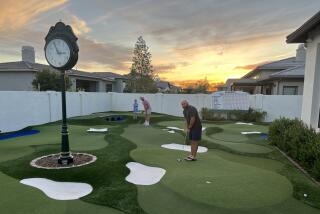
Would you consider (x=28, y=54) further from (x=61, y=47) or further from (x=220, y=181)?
(x=220, y=181)

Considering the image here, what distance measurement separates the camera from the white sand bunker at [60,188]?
3842 mm

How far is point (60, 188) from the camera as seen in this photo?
13.6 feet

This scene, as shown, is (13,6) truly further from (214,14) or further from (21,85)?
(21,85)

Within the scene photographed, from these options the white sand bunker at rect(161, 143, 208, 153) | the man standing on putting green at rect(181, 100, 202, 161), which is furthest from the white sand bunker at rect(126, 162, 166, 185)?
the white sand bunker at rect(161, 143, 208, 153)

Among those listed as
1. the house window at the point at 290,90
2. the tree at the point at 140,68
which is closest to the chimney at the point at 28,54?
Answer: the tree at the point at 140,68

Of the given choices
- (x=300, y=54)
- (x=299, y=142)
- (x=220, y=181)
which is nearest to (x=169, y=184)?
(x=220, y=181)

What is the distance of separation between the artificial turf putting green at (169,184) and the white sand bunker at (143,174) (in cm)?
15

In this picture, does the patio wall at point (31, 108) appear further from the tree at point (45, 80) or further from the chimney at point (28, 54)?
the chimney at point (28, 54)

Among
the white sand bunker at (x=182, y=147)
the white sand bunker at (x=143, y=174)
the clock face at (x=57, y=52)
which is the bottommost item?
the white sand bunker at (x=182, y=147)

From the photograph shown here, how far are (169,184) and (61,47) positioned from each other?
382 cm

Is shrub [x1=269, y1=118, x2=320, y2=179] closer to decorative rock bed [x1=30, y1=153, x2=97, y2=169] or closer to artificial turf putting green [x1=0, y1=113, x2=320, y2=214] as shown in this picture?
artificial turf putting green [x1=0, y1=113, x2=320, y2=214]

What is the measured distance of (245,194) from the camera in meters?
3.90

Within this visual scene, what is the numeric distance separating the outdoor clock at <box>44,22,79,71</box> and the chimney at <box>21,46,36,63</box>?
20619mm

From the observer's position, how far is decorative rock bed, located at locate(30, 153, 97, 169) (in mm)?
5114
